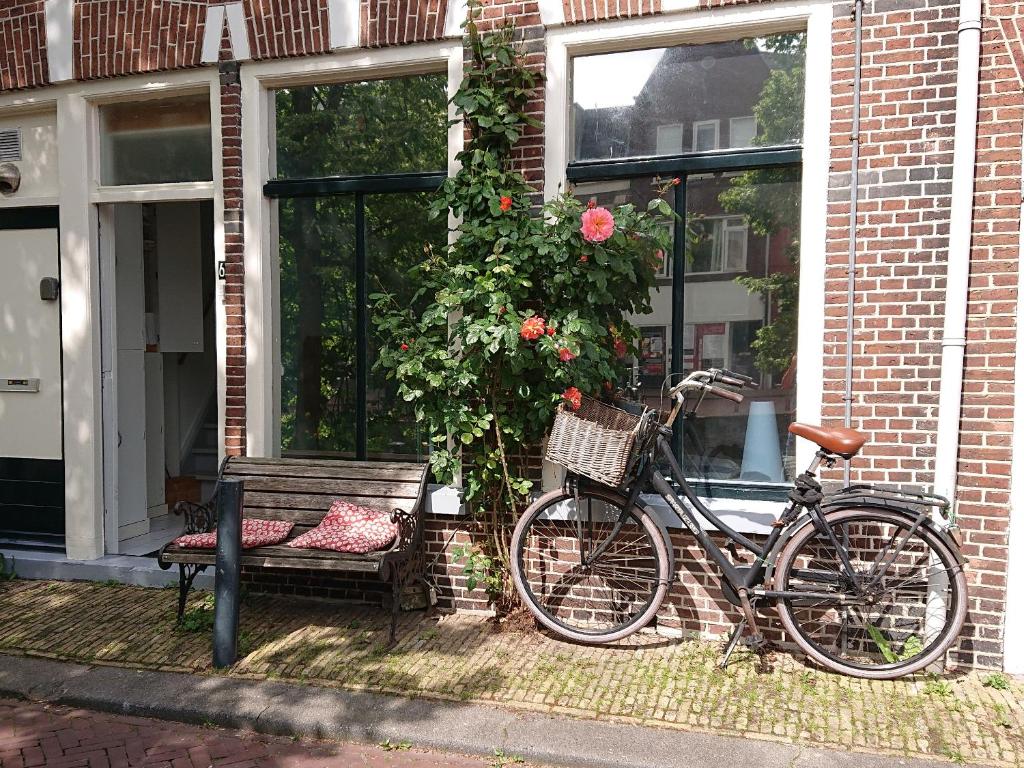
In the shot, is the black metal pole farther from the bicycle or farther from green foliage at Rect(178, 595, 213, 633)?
the bicycle

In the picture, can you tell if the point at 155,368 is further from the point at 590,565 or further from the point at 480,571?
the point at 590,565

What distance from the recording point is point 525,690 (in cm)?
407

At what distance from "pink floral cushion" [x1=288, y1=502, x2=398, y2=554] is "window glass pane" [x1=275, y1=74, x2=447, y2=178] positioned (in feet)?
7.48

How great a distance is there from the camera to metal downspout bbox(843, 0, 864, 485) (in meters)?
4.37

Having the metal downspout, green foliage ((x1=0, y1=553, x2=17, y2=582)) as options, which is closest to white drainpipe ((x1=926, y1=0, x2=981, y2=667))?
the metal downspout

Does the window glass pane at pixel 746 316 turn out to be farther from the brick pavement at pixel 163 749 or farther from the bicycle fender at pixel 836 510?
the brick pavement at pixel 163 749

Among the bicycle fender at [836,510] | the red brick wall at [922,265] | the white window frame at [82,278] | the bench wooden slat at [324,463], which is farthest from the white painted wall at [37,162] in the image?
the bicycle fender at [836,510]

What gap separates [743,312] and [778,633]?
1.86m

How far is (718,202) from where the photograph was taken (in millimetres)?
4852

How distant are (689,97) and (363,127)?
2.17 metres

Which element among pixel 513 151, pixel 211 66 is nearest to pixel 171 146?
pixel 211 66

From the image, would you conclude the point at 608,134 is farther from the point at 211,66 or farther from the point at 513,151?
the point at 211,66

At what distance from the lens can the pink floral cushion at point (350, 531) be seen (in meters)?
4.66

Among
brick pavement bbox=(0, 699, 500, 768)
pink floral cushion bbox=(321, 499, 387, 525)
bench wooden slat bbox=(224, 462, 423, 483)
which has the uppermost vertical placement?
bench wooden slat bbox=(224, 462, 423, 483)
